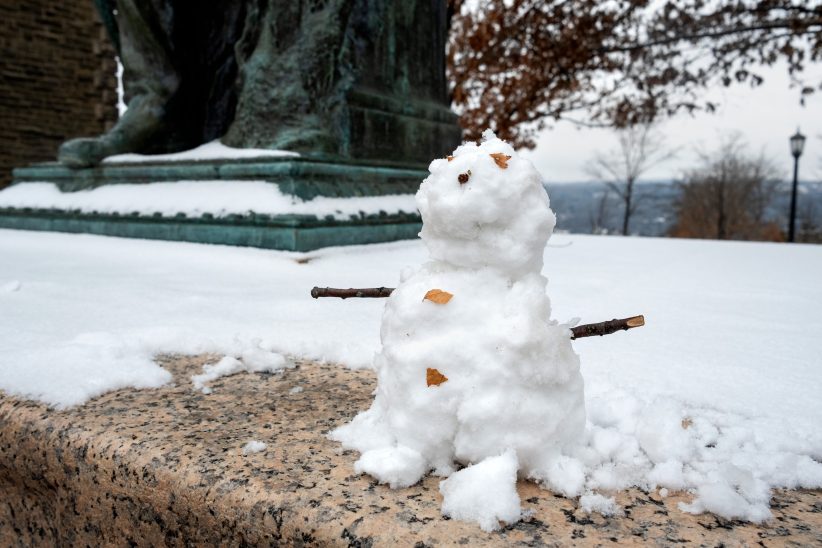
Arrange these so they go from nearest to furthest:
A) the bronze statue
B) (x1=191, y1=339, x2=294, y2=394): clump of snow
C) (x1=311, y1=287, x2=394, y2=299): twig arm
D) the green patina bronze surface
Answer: (x1=311, y1=287, x2=394, y2=299): twig arm → (x1=191, y1=339, x2=294, y2=394): clump of snow → the green patina bronze surface → the bronze statue

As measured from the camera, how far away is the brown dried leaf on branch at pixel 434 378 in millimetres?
817

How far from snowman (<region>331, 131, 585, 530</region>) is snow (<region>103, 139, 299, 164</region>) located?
245 cm

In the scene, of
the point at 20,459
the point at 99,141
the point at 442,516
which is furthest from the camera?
the point at 99,141

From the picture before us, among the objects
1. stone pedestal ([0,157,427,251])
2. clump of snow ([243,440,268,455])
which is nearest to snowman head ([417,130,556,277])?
clump of snow ([243,440,268,455])

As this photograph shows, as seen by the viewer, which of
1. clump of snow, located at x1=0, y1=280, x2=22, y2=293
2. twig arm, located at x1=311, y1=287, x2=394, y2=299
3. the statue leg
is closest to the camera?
twig arm, located at x1=311, y1=287, x2=394, y2=299

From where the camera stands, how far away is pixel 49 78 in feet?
40.2

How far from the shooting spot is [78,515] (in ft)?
3.10

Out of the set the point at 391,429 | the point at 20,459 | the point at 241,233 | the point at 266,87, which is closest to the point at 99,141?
the point at 266,87

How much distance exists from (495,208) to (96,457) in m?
0.71

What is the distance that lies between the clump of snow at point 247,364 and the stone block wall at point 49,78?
1303 centimetres

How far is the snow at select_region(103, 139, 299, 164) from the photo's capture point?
3.31 m

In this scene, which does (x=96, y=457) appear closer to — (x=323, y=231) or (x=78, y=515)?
(x=78, y=515)

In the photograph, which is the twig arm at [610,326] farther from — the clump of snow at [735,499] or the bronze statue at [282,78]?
the bronze statue at [282,78]

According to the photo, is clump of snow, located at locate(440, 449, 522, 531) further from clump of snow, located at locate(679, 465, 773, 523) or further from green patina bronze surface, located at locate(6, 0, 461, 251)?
green patina bronze surface, located at locate(6, 0, 461, 251)
